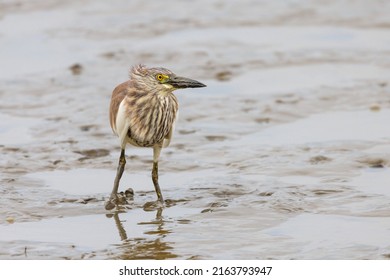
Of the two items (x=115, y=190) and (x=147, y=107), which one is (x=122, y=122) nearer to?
(x=147, y=107)

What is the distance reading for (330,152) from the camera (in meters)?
11.2

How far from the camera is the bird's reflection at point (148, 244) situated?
27.3 feet

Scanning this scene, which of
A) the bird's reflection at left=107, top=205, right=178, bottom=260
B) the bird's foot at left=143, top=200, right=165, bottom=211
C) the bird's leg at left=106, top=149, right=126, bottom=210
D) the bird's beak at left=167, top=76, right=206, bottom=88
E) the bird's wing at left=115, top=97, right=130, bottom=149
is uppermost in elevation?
the bird's beak at left=167, top=76, right=206, bottom=88

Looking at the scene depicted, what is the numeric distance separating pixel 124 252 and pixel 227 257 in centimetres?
83

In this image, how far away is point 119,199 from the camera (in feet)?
31.9

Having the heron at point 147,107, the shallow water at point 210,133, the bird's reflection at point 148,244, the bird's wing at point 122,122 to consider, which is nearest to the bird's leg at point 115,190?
the heron at point 147,107

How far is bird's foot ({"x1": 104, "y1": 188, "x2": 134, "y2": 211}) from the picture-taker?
9555 mm

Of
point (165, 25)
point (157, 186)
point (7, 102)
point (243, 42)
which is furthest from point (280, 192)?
point (165, 25)

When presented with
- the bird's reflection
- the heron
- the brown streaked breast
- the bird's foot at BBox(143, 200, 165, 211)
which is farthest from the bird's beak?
the bird's reflection

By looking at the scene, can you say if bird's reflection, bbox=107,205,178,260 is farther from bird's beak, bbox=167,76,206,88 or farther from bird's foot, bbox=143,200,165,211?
bird's beak, bbox=167,76,206,88

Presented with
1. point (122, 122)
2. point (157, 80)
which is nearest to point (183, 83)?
point (157, 80)

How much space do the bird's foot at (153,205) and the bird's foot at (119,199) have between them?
203 millimetres

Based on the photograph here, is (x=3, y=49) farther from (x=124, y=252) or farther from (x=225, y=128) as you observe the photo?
(x=124, y=252)

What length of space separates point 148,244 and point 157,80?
1.68 meters
